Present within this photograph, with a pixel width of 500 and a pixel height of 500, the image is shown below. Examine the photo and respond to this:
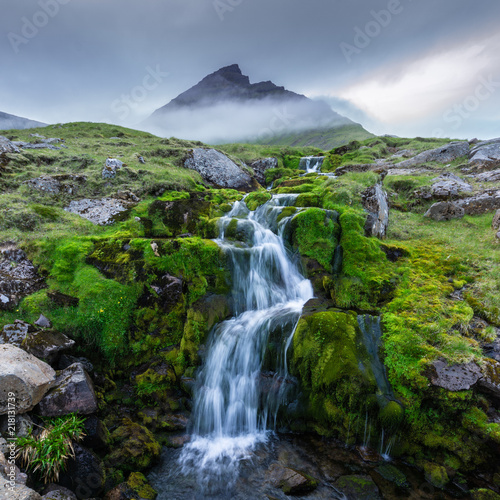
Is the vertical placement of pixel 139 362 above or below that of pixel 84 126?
below

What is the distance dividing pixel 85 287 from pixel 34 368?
3973 millimetres

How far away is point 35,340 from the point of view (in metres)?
7.75

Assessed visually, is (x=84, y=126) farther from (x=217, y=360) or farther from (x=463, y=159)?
(x=463, y=159)

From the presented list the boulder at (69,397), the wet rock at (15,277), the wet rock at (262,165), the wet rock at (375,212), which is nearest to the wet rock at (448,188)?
the wet rock at (375,212)

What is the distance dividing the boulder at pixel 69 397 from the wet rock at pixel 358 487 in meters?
6.86

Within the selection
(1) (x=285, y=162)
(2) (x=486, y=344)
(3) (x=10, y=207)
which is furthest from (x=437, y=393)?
(1) (x=285, y=162)

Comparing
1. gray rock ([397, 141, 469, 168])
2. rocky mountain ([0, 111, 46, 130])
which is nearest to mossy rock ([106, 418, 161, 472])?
gray rock ([397, 141, 469, 168])

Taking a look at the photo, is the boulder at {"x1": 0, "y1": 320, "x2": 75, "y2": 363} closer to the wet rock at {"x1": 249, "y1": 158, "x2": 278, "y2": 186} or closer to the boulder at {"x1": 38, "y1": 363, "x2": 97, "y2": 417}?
Answer: the boulder at {"x1": 38, "y1": 363, "x2": 97, "y2": 417}

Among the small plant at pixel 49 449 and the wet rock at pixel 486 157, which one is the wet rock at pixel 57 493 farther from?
the wet rock at pixel 486 157

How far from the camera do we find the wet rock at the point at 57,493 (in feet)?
16.7

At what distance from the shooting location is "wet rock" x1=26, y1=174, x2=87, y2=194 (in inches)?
679

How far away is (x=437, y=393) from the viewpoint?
21.2 ft

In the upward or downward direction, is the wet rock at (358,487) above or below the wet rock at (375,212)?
below

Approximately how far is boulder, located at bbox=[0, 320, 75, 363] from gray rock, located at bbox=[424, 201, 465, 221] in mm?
21267
